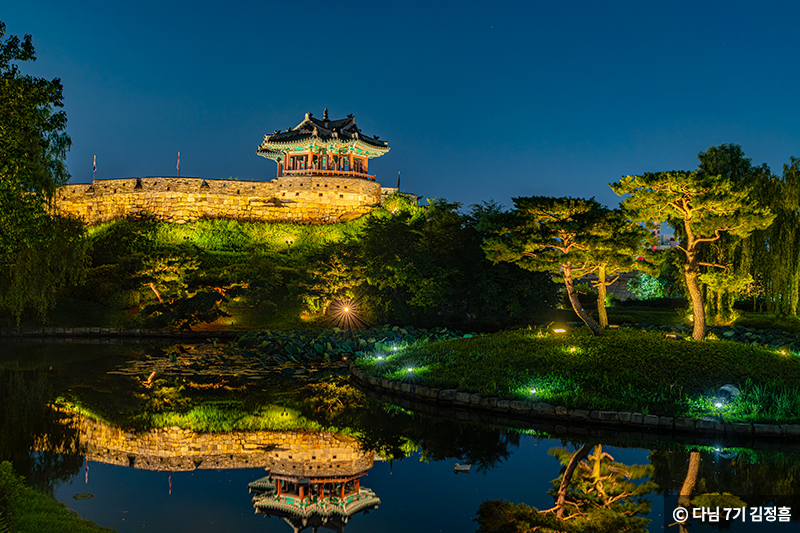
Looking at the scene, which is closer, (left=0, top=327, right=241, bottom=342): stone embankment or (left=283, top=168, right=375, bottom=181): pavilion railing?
(left=0, top=327, right=241, bottom=342): stone embankment

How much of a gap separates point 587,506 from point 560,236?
11064 millimetres

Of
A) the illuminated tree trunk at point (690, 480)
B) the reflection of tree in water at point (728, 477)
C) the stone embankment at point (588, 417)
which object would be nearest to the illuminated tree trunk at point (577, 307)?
the stone embankment at point (588, 417)

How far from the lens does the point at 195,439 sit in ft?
33.7

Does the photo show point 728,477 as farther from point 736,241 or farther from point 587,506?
point 736,241

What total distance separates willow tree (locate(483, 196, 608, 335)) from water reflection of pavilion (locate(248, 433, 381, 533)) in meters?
9.80

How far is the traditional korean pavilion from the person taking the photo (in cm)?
4391

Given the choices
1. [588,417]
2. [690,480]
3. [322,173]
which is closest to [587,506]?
[690,480]

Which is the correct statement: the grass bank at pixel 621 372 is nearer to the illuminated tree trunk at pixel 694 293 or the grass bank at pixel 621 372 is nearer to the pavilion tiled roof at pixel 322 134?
the illuminated tree trunk at pixel 694 293

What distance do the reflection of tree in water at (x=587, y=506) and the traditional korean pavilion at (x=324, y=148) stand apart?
37.6m

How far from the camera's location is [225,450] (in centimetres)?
965

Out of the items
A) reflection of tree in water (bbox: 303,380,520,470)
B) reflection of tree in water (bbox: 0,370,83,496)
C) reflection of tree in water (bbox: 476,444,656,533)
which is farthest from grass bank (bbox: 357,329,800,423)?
reflection of tree in water (bbox: 0,370,83,496)

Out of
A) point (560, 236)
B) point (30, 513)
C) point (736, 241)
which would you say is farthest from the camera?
point (736, 241)

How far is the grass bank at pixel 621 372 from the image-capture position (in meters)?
11.7

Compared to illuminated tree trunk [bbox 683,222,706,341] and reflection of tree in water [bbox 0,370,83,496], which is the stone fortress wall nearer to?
illuminated tree trunk [bbox 683,222,706,341]
